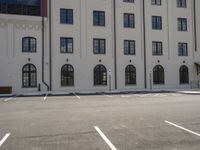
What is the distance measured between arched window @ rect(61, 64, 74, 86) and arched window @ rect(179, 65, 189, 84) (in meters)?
15.7

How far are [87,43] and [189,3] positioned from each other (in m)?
17.2

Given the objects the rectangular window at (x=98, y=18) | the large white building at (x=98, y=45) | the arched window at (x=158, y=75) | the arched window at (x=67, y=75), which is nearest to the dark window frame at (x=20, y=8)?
the large white building at (x=98, y=45)

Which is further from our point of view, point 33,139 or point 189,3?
point 189,3

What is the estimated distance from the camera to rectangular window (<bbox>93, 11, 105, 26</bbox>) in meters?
30.5

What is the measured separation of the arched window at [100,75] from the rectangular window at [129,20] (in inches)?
267

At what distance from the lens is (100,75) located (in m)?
30.0

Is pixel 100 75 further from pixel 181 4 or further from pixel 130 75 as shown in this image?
pixel 181 4

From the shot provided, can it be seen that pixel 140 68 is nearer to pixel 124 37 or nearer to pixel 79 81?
pixel 124 37

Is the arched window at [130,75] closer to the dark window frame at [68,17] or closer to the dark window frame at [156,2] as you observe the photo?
the dark window frame at [68,17]

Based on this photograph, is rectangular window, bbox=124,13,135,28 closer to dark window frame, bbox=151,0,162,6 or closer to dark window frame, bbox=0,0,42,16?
dark window frame, bbox=151,0,162,6

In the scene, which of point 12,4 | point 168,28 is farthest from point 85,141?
point 168,28

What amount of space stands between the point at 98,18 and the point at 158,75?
11331mm

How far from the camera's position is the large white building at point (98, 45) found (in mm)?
27547

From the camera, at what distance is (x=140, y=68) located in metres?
31.5
